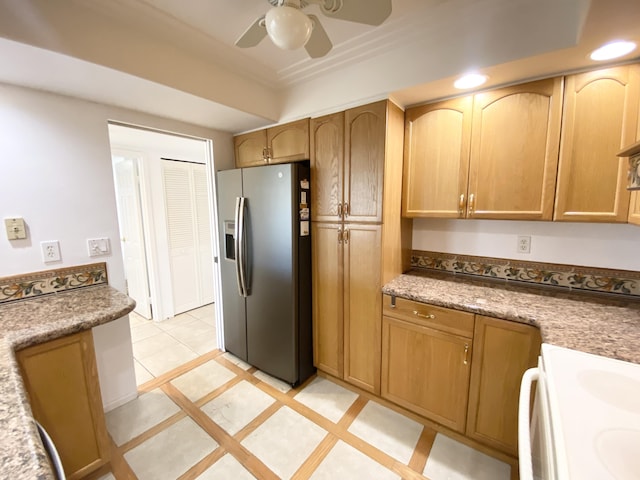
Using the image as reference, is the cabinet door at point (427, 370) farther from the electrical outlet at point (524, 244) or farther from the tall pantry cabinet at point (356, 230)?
the electrical outlet at point (524, 244)

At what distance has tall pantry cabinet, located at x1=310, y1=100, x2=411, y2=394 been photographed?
5.78ft

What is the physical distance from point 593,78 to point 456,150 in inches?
25.9

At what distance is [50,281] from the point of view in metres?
1.63

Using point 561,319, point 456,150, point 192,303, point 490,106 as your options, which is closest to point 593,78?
point 490,106

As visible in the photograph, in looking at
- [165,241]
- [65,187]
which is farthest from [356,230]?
[165,241]

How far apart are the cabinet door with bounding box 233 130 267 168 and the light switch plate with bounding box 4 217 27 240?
1.53 metres

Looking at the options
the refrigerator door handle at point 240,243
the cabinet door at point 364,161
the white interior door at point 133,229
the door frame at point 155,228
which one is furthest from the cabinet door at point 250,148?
the white interior door at point 133,229

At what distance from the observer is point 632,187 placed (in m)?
1.11

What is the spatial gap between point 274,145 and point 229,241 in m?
0.91

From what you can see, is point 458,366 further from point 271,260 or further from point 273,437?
point 271,260

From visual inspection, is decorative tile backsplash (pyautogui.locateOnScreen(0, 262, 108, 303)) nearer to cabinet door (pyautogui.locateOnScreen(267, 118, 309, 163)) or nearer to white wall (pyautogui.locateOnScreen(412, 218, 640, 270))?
cabinet door (pyautogui.locateOnScreen(267, 118, 309, 163))

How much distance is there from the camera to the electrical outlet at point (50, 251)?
1615mm

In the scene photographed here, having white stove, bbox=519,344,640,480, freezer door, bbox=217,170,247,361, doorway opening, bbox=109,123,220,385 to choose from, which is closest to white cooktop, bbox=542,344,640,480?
white stove, bbox=519,344,640,480

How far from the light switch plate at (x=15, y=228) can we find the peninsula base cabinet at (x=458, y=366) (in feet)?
7.19
